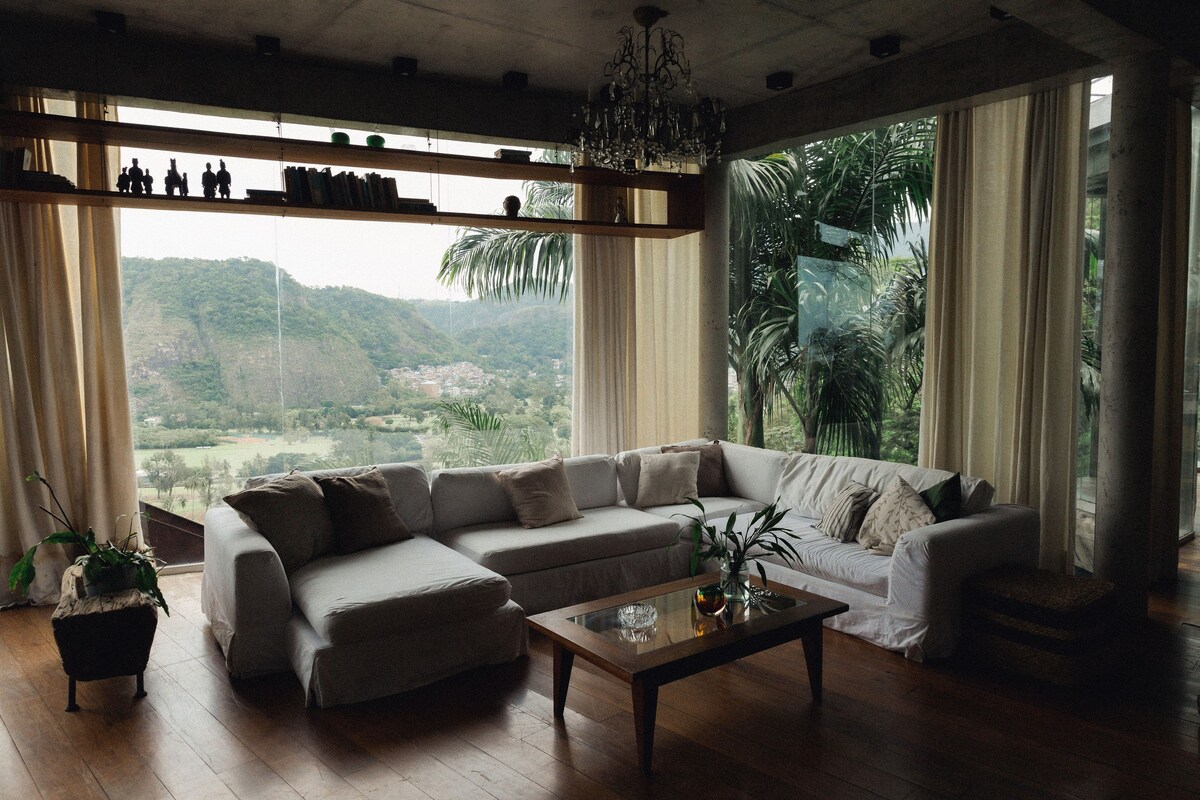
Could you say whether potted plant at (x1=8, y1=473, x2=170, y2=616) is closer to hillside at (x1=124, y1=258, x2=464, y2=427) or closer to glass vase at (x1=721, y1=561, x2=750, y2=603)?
hillside at (x1=124, y1=258, x2=464, y2=427)

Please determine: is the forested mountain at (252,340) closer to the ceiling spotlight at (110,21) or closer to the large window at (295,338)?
the large window at (295,338)

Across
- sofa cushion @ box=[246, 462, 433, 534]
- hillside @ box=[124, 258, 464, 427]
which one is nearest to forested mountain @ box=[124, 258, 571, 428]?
hillside @ box=[124, 258, 464, 427]

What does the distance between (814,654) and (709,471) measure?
2201 mm

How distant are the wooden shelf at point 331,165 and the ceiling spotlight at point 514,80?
1.54ft

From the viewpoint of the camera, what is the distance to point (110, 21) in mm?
3994

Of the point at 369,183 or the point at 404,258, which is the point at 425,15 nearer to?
the point at 369,183

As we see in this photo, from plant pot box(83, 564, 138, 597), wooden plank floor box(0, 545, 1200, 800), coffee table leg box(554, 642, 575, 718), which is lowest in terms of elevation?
wooden plank floor box(0, 545, 1200, 800)

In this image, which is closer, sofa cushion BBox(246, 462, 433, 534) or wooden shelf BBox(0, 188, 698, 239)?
wooden shelf BBox(0, 188, 698, 239)

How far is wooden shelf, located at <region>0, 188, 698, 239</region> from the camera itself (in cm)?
416

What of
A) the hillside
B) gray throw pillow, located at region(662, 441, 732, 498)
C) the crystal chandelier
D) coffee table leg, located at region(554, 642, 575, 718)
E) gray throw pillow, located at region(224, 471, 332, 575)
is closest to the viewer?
coffee table leg, located at region(554, 642, 575, 718)

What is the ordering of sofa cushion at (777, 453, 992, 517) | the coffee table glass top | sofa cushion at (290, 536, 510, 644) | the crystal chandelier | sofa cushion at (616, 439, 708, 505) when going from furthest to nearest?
sofa cushion at (616, 439, 708, 505) < sofa cushion at (777, 453, 992, 517) < the crystal chandelier < sofa cushion at (290, 536, 510, 644) < the coffee table glass top

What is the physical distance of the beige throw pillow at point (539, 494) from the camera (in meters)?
4.54

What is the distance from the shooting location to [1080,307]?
4418 millimetres

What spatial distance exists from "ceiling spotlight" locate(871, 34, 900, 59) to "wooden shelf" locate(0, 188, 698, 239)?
187 cm
